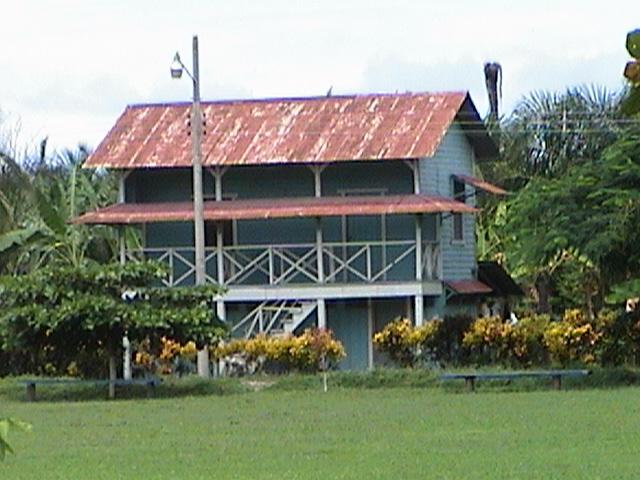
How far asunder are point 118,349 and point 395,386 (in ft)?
18.6

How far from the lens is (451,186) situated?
138 ft

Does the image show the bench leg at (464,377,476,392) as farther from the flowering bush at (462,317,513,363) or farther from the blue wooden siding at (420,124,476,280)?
the blue wooden siding at (420,124,476,280)

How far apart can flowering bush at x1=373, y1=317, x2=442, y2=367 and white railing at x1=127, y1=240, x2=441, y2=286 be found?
8.11ft

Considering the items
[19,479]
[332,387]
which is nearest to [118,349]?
[332,387]

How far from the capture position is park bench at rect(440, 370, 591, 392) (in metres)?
31.5

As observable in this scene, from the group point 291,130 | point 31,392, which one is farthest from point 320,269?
point 31,392

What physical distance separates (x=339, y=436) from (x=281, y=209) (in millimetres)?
16864

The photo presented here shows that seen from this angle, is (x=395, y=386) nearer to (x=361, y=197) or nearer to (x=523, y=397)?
(x=523, y=397)

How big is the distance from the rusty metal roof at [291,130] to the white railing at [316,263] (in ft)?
7.61

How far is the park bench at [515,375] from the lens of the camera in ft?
103

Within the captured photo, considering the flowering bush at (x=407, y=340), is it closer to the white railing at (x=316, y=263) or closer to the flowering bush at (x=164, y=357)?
the white railing at (x=316, y=263)

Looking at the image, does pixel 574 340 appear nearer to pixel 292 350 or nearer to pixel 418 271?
pixel 418 271

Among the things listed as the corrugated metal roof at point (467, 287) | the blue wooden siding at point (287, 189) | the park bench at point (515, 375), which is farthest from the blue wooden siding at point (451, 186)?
the park bench at point (515, 375)

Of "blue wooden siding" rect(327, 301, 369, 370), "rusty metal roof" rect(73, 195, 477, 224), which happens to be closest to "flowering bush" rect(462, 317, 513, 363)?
"rusty metal roof" rect(73, 195, 477, 224)
